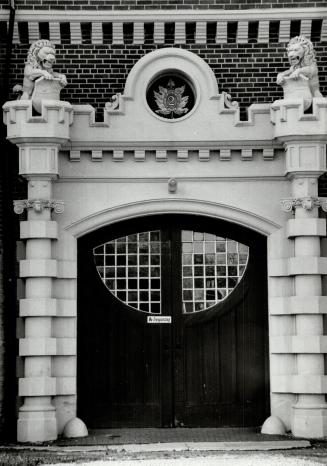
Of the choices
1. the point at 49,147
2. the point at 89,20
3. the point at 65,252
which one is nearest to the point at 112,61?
the point at 89,20

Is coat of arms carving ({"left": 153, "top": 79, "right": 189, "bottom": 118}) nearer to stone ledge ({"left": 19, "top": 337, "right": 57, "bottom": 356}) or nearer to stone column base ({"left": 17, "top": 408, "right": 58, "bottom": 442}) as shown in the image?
stone ledge ({"left": 19, "top": 337, "right": 57, "bottom": 356})

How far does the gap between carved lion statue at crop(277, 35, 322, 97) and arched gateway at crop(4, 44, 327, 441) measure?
435 mm

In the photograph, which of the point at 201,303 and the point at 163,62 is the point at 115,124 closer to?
the point at 163,62

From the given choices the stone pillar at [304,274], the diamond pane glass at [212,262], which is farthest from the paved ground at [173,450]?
the diamond pane glass at [212,262]

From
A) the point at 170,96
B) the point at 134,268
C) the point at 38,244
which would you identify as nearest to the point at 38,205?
the point at 38,244

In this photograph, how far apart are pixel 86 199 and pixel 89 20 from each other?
258cm

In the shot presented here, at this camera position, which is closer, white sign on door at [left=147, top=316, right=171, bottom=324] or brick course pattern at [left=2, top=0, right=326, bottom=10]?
white sign on door at [left=147, top=316, right=171, bottom=324]

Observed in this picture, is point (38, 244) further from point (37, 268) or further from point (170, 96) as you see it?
point (170, 96)

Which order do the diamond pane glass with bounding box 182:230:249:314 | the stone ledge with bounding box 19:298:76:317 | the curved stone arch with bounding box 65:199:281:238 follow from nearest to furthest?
the stone ledge with bounding box 19:298:76:317 → the curved stone arch with bounding box 65:199:281:238 → the diamond pane glass with bounding box 182:230:249:314

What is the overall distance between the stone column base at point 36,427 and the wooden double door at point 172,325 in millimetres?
771

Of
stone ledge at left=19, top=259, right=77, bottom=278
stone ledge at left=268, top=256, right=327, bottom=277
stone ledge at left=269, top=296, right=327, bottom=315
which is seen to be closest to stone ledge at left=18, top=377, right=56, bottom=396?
stone ledge at left=19, top=259, right=77, bottom=278

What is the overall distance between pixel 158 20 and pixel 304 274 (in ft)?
13.7

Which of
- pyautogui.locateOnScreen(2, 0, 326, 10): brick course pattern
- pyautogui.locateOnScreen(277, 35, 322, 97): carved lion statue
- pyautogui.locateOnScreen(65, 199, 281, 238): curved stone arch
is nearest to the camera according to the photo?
pyautogui.locateOnScreen(277, 35, 322, 97): carved lion statue

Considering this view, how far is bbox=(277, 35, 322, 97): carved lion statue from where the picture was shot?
16.2 m
